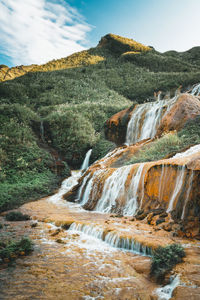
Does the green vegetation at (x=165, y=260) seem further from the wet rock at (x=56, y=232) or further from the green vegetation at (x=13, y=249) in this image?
the wet rock at (x=56, y=232)

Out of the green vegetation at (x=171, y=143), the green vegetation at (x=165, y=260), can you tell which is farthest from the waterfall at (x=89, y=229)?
the green vegetation at (x=171, y=143)

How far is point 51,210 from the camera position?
8.59m

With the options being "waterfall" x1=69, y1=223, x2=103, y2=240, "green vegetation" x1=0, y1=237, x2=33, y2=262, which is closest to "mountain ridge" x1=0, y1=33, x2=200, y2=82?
"waterfall" x1=69, y1=223, x2=103, y2=240

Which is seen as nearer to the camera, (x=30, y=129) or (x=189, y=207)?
(x=189, y=207)

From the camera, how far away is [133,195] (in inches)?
304

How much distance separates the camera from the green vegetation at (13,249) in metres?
4.20

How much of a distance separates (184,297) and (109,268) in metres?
1.53

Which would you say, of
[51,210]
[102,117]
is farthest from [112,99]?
[51,210]

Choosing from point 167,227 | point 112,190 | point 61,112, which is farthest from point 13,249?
point 61,112

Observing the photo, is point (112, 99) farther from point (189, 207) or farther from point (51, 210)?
point (189, 207)

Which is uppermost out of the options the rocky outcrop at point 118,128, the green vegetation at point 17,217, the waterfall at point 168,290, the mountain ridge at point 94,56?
the mountain ridge at point 94,56

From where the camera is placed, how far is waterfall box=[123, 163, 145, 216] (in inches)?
293

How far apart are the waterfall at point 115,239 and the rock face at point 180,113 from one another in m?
9.16

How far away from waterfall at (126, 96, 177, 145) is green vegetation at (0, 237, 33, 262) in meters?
12.4
